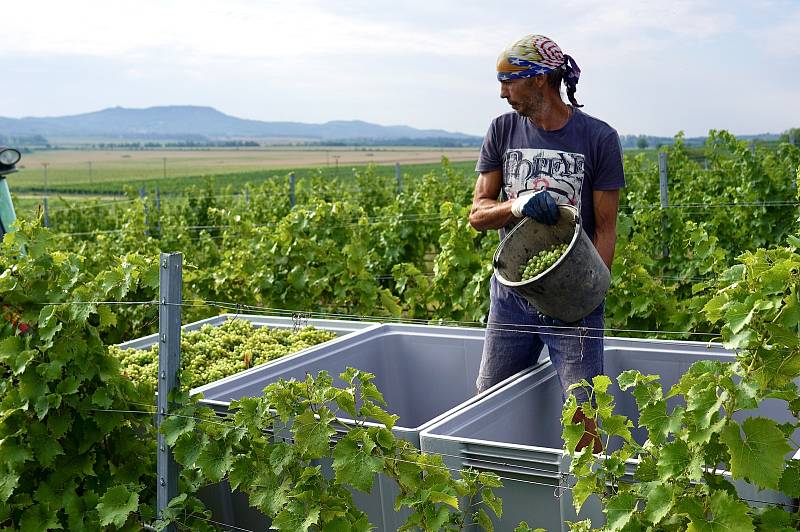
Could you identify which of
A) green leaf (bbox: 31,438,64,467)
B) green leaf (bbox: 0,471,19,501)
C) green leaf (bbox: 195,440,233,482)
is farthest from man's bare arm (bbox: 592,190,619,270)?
green leaf (bbox: 0,471,19,501)

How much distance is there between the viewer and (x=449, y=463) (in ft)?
8.97

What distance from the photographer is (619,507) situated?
2.16 m

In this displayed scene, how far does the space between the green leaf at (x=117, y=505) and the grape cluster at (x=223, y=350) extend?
23.2 inches

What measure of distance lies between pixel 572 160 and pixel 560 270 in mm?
522

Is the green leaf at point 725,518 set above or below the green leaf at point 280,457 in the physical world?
above

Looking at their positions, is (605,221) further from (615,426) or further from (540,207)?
(615,426)

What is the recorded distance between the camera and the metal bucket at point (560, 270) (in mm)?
2939

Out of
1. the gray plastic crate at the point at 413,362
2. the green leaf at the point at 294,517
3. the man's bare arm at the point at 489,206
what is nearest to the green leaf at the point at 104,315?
the gray plastic crate at the point at 413,362

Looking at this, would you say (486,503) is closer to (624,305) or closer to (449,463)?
(449,463)

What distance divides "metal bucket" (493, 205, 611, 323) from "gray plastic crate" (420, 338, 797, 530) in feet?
1.24

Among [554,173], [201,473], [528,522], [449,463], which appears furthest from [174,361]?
[554,173]

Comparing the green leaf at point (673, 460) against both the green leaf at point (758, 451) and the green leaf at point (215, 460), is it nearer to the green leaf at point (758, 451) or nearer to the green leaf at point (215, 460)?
the green leaf at point (758, 451)

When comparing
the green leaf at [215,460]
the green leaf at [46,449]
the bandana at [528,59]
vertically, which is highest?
the bandana at [528,59]

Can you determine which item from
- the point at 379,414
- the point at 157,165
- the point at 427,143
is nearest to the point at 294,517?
the point at 379,414
